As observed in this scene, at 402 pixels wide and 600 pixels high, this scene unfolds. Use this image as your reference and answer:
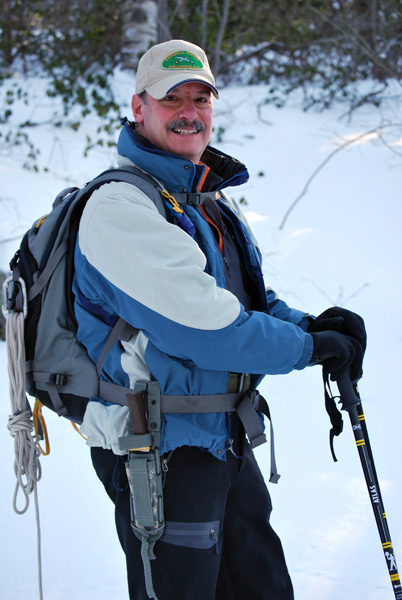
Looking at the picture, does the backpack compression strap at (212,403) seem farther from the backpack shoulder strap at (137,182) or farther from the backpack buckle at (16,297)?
the backpack shoulder strap at (137,182)

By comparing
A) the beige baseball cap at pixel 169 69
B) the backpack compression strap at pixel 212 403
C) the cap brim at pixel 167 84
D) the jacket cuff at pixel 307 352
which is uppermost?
the beige baseball cap at pixel 169 69

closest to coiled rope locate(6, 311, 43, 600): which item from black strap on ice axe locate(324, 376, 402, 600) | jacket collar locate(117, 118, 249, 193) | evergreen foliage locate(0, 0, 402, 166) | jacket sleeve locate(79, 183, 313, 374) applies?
jacket sleeve locate(79, 183, 313, 374)

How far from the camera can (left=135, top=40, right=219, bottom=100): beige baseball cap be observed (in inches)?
74.0

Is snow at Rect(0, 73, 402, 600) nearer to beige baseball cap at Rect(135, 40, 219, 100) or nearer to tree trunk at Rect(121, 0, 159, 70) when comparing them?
tree trunk at Rect(121, 0, 159, 70)

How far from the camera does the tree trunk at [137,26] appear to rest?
379 inches

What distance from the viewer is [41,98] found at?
877cm

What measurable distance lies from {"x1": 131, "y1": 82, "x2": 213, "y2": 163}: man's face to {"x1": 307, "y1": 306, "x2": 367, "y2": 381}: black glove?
0.66 metres

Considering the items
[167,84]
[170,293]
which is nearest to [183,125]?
[167,84]

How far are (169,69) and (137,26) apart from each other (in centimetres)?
857

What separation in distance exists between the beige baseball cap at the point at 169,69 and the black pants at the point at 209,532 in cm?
104

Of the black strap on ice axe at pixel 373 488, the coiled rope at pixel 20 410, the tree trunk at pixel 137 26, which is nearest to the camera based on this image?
the coiled rope at pixel 20 410

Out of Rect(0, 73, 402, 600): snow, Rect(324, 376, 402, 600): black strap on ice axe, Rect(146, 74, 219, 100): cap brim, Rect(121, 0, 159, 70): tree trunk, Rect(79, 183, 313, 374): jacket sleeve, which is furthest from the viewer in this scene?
Rect(121, 0, 159, 70): tree trunk

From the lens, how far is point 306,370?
4.24 meters

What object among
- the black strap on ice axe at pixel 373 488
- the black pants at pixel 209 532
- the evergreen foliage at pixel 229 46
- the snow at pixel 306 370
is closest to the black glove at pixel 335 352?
the black strap on ice axe at pixel 373 488
